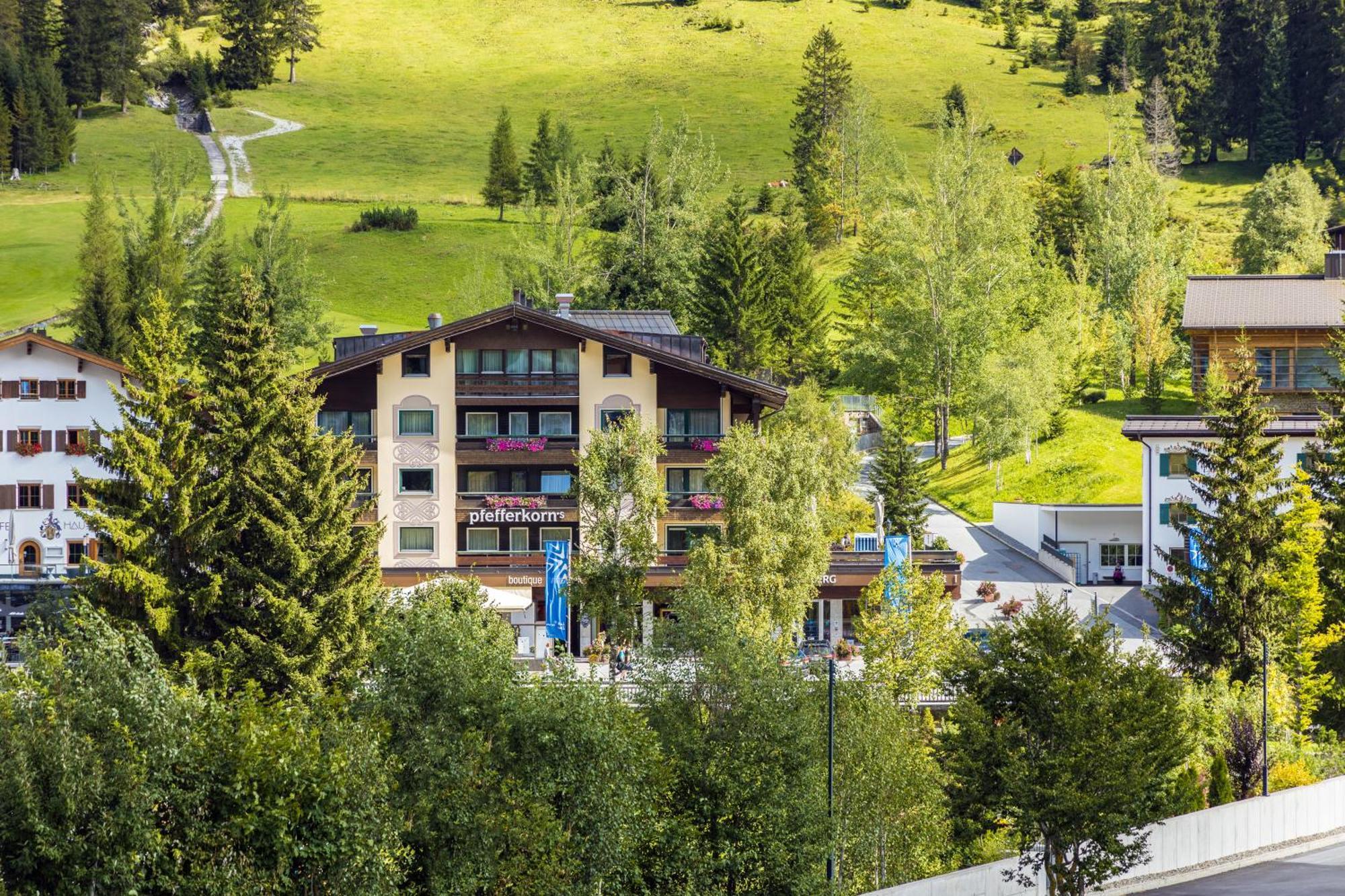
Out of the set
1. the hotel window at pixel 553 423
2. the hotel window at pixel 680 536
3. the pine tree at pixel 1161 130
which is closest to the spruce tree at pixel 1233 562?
the hotel window at pixel 680 536

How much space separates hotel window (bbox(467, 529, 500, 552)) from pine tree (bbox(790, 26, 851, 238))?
298ft

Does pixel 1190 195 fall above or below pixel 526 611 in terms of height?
above

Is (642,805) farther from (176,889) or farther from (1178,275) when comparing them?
(1178,275)

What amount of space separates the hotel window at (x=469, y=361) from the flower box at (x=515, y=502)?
5.58 metres

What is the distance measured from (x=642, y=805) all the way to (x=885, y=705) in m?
9.83

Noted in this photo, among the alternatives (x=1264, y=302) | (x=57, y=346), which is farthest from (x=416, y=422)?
(x=1264, y=302)

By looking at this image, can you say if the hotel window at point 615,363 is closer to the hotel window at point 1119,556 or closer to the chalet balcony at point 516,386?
the chalet balcony at point 516,386

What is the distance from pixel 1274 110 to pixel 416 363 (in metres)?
135

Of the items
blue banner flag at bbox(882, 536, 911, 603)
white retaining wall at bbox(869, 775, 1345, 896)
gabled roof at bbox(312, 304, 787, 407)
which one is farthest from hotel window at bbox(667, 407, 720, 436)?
white retaining wall at bbox(869, 775, 1345, 896)

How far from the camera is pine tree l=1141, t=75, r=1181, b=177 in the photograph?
176000 mm

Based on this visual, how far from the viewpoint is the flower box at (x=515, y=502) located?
76.9 metres

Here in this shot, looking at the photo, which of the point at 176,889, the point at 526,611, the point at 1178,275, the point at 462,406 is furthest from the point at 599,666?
the point at 1178,275

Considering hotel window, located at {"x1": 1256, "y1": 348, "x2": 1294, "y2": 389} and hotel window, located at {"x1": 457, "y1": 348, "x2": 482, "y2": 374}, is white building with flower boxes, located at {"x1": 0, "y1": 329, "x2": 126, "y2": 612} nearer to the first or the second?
hotel window, located at {"x1": 457, "y1": 348, "x2": 482, "y2": 374}

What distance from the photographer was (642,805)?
4100cm
